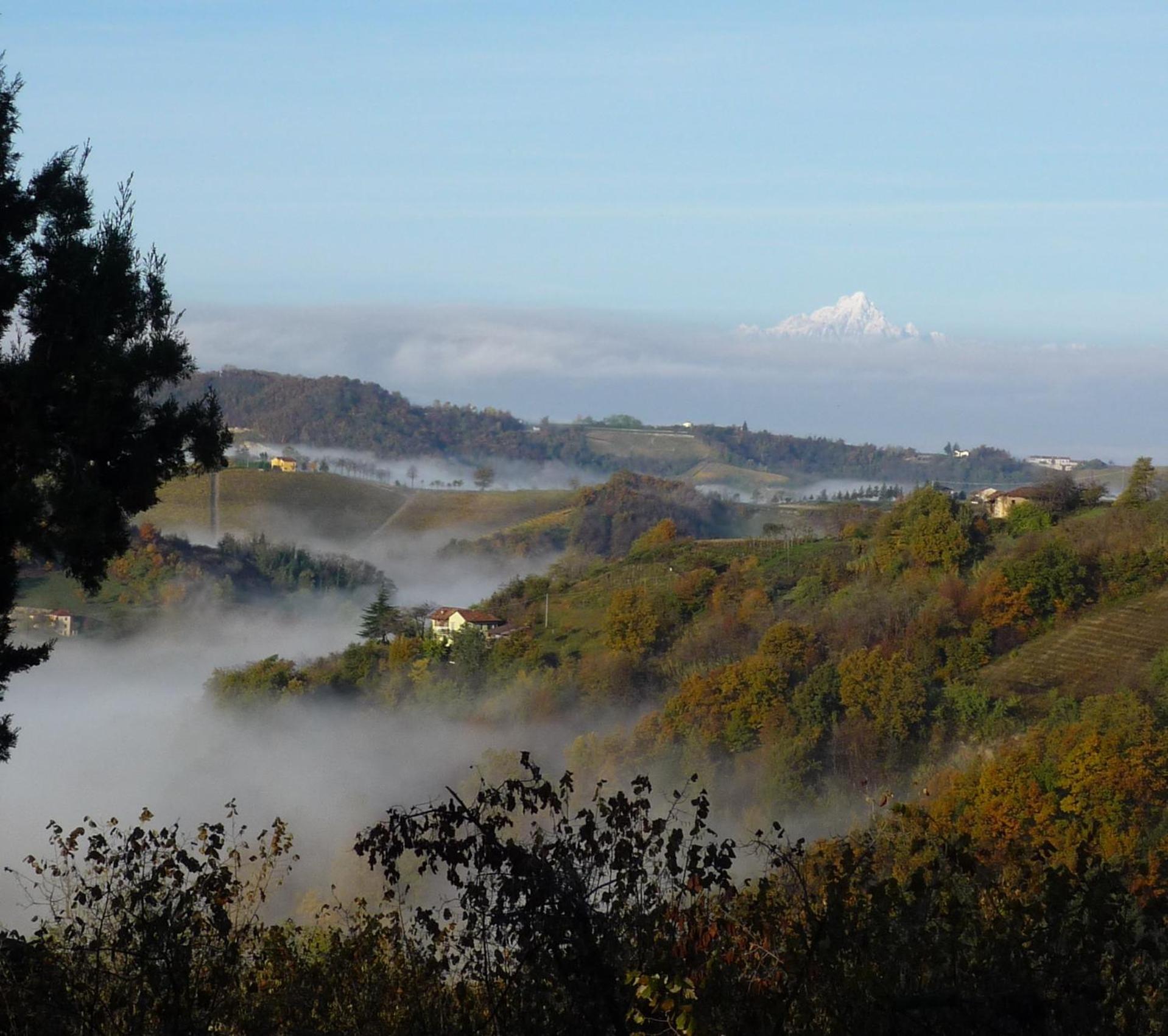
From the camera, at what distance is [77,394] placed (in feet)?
28.1

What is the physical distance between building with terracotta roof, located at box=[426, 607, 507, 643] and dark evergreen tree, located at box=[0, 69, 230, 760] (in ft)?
175

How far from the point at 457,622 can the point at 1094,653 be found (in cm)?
3350

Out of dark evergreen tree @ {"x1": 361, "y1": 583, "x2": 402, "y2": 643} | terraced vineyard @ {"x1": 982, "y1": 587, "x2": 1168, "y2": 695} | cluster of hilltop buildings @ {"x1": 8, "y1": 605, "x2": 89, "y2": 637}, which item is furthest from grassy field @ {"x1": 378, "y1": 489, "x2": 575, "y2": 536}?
terraced vineyard @ {"x1": 982, "y1": 587, "x2": 1168, "y2": 695}

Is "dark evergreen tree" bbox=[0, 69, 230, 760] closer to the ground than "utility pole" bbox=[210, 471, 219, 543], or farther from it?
farther from it

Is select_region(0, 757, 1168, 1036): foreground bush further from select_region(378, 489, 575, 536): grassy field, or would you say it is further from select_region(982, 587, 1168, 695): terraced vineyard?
select_region(378, 489, 575, 536): grassy field

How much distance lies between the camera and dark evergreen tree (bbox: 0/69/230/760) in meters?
8.49

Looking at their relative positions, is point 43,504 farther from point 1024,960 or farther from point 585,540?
point 585,540

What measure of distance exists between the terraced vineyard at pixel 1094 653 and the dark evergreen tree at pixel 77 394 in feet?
114

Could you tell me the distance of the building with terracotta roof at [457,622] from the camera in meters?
64.0

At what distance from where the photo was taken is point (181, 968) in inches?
183

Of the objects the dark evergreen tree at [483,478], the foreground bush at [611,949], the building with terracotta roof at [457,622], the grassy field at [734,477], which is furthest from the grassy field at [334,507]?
the foreground bush at [611,949]

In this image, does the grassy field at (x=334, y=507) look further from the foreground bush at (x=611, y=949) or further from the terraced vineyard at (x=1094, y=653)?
the foreground bush at (x=611, y=949)

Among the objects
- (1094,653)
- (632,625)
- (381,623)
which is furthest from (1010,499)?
(381,623)

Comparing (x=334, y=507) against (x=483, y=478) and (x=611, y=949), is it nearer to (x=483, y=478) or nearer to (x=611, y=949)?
(x=483, y=478)
